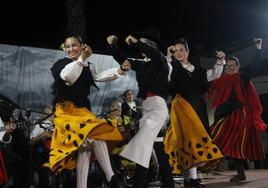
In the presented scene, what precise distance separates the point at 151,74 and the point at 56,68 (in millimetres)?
894

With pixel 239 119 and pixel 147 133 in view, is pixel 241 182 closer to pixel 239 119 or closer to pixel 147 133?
pixel 239 119

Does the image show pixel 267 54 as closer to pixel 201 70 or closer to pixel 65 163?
pixel 201 70

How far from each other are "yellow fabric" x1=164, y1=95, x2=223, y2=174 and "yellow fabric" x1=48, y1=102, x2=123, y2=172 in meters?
1.00

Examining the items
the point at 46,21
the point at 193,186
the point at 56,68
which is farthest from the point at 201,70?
the point at 46,21

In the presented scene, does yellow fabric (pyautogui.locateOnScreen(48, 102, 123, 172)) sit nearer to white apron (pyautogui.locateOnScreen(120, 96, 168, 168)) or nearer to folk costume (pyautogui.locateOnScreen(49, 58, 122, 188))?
folk costume (pyautogui.locateOnScreen(49, 58, 122, 188))

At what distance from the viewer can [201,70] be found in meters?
4.85

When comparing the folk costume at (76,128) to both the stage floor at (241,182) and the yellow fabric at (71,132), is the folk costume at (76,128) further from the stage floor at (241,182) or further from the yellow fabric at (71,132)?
the stage floor at (241,182)

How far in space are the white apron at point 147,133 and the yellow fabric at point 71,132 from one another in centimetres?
19

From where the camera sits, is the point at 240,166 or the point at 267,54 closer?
the point at 240,166

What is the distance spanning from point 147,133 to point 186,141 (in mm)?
773

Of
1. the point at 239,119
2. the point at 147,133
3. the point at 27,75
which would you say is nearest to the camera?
the point at 147,133

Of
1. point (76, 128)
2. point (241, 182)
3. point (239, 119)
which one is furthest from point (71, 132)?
point (239, 119)

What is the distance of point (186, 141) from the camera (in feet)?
15.0

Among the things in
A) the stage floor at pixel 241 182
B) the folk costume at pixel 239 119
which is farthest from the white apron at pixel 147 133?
the folk costume at pixel 239 119
